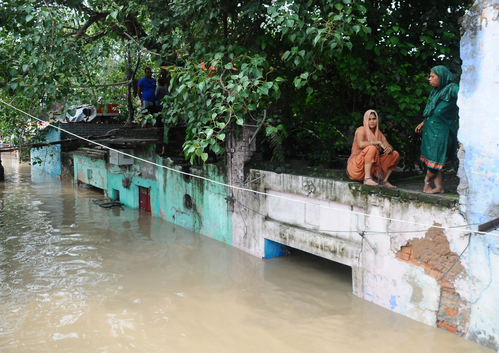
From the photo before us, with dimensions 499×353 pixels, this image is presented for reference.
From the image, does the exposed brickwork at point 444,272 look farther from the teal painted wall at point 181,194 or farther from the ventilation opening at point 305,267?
the teal painted wall at point 181,194

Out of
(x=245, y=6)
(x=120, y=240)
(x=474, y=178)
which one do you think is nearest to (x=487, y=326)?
(x=474, y=178)

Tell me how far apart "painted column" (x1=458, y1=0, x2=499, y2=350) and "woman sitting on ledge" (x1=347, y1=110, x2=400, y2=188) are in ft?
4.22

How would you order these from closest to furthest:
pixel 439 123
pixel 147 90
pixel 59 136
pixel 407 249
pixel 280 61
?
pixel 439 123, pixel 407 249, pixel 280 61, pixel 147 90, pixel 59 136

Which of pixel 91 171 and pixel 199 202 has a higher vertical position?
pixel 91 171

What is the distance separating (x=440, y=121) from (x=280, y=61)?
3.80 m

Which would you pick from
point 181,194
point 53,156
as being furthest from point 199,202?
point 53,156

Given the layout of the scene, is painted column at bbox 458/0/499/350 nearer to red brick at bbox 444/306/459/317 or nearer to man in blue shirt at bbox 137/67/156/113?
red brick at bbox 444/306/459/317

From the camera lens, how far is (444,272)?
5438mm

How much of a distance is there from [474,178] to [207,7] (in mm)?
5690

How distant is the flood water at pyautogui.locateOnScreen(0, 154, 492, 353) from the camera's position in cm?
554

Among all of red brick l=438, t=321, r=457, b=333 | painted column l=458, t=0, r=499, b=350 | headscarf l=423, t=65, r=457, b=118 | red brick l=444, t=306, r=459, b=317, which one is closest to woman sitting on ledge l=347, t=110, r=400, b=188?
headscarf l=423, t=65, r=457, b=118

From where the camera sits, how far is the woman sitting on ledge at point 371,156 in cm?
630

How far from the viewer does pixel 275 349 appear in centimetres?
541

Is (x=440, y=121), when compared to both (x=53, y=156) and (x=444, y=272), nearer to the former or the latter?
(x=444, y=272)
